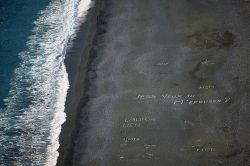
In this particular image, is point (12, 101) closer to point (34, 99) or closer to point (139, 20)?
point (34, 99)

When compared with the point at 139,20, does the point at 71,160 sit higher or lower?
lower

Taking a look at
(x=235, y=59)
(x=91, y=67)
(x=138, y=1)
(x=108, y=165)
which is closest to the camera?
(x=108, y=165)

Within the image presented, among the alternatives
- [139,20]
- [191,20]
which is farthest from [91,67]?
[191,20]

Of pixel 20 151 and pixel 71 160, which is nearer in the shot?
pixel 71 160

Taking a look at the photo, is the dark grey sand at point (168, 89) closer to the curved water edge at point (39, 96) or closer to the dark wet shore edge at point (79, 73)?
the dark wet shore edge at point (79, 73)

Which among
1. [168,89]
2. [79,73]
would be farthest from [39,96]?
[168,89]

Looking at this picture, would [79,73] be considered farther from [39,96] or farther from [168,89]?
[168,89]

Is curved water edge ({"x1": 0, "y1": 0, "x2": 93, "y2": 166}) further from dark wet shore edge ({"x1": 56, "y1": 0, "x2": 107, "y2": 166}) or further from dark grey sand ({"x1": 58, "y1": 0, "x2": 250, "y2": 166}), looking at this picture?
dark grey sand ({"x1": 58, "y1": 0, "x2": 250, "y2": 166})
